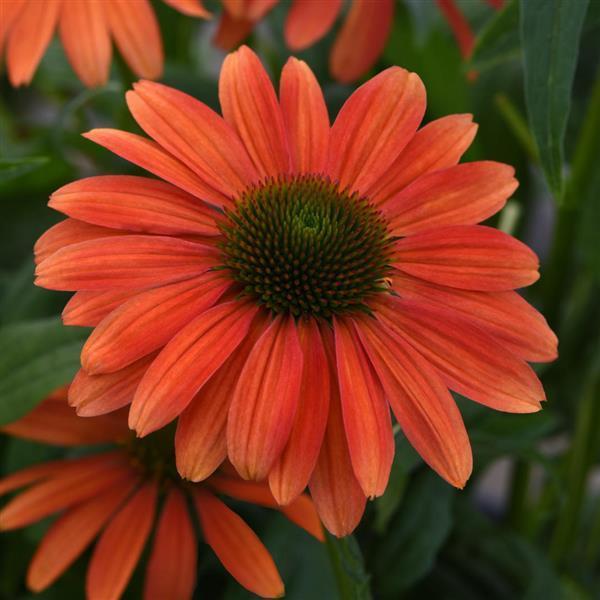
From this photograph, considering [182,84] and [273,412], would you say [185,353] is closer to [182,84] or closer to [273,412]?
[273,412]

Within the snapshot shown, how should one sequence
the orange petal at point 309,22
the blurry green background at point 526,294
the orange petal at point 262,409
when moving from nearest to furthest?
the orange petal at point 262,409 → the blurry green background at point 526,294 → the orange petal at point 309,22

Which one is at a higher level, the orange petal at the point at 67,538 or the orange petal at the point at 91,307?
the orange petal at the point at 91,307

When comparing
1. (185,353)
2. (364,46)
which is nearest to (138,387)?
(185,353)

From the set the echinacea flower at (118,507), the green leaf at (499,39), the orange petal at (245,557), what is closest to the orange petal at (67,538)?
the echinacea flower at (118,507)

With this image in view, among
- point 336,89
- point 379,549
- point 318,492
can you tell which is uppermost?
point 336,89

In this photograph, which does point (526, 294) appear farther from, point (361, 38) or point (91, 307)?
point (91, 307)

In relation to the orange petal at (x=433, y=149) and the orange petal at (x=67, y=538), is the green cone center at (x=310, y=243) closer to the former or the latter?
the orange petal at (x=433, y=149)

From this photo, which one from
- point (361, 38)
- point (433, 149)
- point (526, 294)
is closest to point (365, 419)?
point (433, 149)
